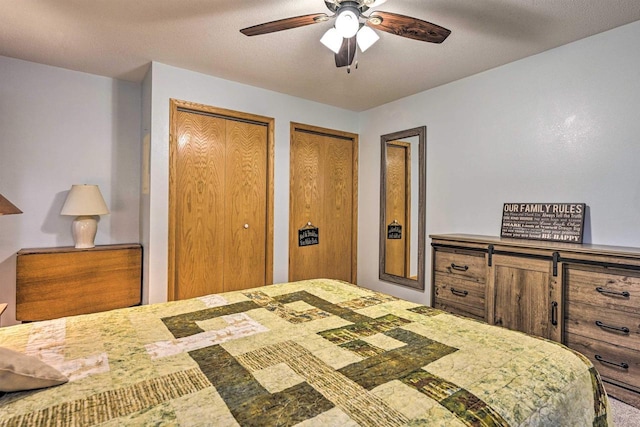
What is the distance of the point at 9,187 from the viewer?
2920 mm

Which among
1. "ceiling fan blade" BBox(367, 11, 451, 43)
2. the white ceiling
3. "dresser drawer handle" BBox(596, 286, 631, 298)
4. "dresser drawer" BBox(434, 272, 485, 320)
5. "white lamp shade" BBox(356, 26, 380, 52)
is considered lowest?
"dresser drawer" BBox(434, 272, 485, 320)

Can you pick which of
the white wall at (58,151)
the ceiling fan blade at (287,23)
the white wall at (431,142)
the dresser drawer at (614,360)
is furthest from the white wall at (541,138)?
the white wall at (58,151)

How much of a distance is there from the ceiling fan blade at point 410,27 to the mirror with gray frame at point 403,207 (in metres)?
1.79

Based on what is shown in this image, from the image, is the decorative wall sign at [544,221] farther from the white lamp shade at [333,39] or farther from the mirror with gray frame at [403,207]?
the white lamp shade at [333,39]

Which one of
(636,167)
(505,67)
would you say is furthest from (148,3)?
(636,167)

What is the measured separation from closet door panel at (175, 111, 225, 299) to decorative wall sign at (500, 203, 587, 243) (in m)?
2.68

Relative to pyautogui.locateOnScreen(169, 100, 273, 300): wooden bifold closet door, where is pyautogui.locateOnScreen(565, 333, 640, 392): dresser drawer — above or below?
below

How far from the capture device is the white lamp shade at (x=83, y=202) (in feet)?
9.43

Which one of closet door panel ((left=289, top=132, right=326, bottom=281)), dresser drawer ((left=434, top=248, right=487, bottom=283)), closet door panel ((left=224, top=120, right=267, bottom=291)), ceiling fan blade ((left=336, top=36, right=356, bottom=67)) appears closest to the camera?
ceiling fan blade ((left=336, top=36, right=356, bottom=67))

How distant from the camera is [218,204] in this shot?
338 cm

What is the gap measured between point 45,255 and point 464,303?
3.45 meters

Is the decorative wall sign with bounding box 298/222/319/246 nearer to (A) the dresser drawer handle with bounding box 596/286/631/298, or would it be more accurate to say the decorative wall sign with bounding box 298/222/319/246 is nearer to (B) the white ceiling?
(B) the white ceiling

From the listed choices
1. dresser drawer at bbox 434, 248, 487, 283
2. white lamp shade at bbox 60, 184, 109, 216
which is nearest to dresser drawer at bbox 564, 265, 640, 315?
dresser drawer at bbox 434, 248, 487, 283

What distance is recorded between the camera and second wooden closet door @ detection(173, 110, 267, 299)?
3.19 metres
